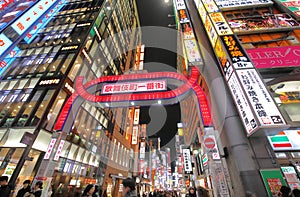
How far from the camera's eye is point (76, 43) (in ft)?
68.3

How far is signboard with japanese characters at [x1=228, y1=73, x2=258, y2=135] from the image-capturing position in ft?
20.1

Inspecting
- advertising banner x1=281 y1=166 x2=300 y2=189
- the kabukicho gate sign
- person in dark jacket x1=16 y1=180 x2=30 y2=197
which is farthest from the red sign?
person in dark jacket x1=16 y1=180 x2=30 y2=197

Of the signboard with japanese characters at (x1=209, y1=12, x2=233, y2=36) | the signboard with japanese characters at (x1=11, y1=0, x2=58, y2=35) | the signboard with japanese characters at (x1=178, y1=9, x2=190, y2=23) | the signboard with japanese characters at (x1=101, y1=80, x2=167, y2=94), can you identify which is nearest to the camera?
the signboard with japanese characters at (x1=11, y1=0, x2=58, y2=35)

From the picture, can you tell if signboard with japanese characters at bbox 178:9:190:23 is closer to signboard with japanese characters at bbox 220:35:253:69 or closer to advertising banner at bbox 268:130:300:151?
signboard with japanese characters at bbox 220:35:253:69

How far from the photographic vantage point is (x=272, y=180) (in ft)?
19.2

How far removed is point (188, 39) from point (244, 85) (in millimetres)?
7878

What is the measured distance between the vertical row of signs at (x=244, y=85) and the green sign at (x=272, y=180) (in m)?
1.76

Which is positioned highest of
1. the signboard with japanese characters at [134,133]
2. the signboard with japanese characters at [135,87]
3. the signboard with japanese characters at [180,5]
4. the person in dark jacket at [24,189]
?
the signboard with japanese characters at [180,5]

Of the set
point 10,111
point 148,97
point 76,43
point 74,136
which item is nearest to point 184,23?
point 148,97

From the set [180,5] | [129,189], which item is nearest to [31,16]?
[129,189]

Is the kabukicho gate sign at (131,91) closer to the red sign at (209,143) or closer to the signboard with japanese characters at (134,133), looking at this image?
the red sign at (209,143)

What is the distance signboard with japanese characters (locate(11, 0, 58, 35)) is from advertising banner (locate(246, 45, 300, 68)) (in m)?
12.6

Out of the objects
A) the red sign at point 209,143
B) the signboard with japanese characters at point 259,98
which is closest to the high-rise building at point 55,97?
the red sign at point 209,143

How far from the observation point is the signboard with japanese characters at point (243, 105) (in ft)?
20.1
